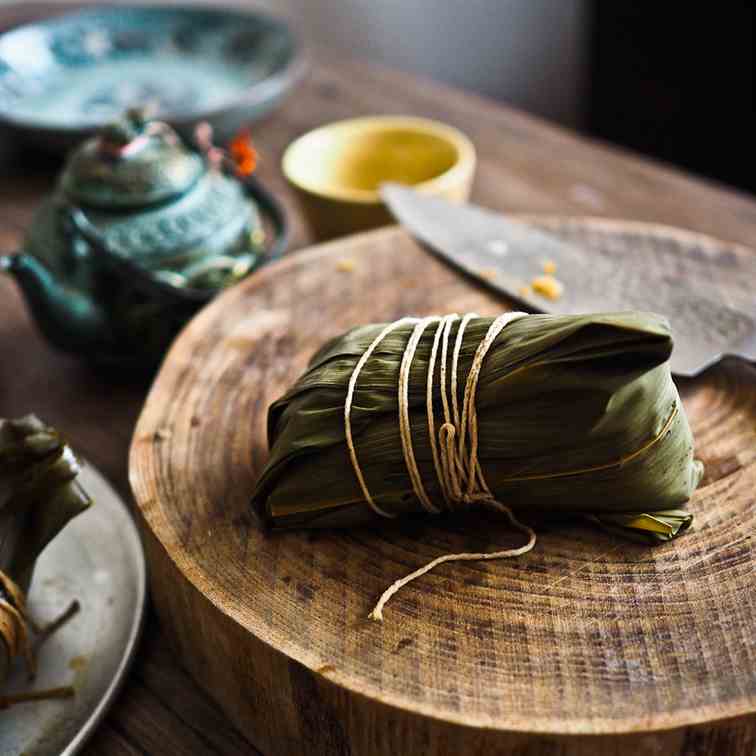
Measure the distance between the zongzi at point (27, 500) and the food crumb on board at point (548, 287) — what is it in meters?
0.60

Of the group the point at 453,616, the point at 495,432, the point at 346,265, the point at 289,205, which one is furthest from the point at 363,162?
the point at 453,616

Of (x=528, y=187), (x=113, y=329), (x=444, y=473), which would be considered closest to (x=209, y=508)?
(x=444, y=473)

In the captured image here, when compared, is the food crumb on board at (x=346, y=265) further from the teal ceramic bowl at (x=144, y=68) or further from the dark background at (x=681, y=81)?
the dark background at (x=681, y=81)

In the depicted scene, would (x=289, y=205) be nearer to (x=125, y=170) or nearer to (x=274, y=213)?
(x=274, y=213)

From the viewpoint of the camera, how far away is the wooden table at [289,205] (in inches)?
35.4

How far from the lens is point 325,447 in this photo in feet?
2.83

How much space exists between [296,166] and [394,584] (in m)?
0.87

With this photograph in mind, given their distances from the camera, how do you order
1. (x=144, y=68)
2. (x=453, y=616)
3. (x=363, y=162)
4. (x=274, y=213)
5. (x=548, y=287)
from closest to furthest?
(x=453, y=616)
(x=548, y=287)
(x=274, y=213)
(x=363, y=162)
(x=144, y=68)

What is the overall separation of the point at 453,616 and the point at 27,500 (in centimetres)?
40

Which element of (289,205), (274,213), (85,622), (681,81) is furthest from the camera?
(681,81)

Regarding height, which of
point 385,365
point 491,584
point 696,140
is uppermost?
point 385,365

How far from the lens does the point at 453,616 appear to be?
2.57 ft

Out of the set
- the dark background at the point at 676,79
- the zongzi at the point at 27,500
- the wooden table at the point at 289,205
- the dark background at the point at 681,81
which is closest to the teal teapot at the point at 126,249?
the wooden table at the point at 289,205

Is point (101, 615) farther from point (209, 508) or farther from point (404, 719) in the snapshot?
point (404, 719)
